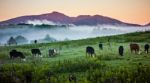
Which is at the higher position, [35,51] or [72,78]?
[35,51]

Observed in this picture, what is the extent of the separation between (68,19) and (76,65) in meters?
0.88

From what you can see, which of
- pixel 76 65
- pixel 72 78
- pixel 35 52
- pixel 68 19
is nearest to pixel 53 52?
pixel 35 52

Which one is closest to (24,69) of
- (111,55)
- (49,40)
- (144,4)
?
(49,40)

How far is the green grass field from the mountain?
343mm

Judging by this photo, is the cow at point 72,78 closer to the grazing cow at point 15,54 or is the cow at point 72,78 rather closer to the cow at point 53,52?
the cow at point 53,52

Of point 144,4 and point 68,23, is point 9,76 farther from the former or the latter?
point 144,4

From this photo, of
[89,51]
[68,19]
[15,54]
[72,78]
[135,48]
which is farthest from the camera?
[68,19]

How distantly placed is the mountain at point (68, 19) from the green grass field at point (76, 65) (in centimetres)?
34

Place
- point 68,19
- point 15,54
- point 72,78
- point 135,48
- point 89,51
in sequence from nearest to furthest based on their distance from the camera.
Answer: point 72,78 → point 15,54 → point 89,51 → point 135,48 → point 68,19

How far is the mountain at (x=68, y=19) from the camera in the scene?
19.4 feet

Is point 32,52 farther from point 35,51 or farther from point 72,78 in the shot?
point 72,78

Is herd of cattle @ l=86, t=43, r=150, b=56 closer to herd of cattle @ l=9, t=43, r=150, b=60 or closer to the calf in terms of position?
herd of cattle @ l=9, t=43, r=150, b=60

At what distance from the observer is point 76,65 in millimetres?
5820

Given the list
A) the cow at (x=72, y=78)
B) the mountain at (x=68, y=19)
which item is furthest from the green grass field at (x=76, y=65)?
the mountain at (x=68, y=19)
